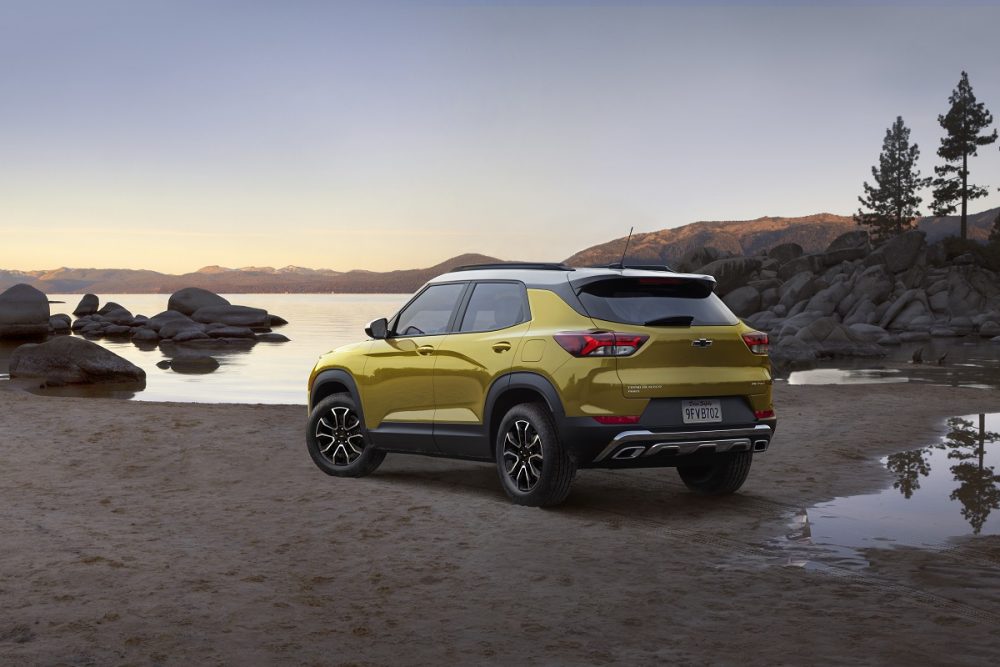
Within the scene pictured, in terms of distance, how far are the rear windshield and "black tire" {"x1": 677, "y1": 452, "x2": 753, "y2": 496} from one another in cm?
146

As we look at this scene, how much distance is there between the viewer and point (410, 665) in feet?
15.4

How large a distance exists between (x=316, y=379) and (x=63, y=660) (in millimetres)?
6147

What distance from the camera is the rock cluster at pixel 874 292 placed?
59.0 meters

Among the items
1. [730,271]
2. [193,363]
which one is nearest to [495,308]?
[193,363]

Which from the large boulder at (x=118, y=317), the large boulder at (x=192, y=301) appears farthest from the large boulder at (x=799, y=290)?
the large boulder at (x=118, y=317)

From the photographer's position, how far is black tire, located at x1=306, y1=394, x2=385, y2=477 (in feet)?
33.9

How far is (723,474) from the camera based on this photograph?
936 centimetres

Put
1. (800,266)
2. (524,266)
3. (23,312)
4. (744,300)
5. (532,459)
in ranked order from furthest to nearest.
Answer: (800,266)
(744,300)
(23,312)
(524,266)
(532,459)

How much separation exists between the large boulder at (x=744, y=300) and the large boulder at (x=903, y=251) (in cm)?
976

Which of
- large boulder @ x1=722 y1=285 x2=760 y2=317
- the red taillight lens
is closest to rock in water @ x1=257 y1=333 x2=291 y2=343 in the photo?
large boulder @ x1=722 y1=285 x2=760 y2=317

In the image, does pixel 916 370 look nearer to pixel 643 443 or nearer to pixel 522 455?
→ pixel 522 455

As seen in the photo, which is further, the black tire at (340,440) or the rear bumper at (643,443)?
the black tire at (340,440)

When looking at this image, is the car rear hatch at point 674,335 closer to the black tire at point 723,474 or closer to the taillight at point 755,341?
the taillight at point 755,341

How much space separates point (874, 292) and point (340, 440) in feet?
202
